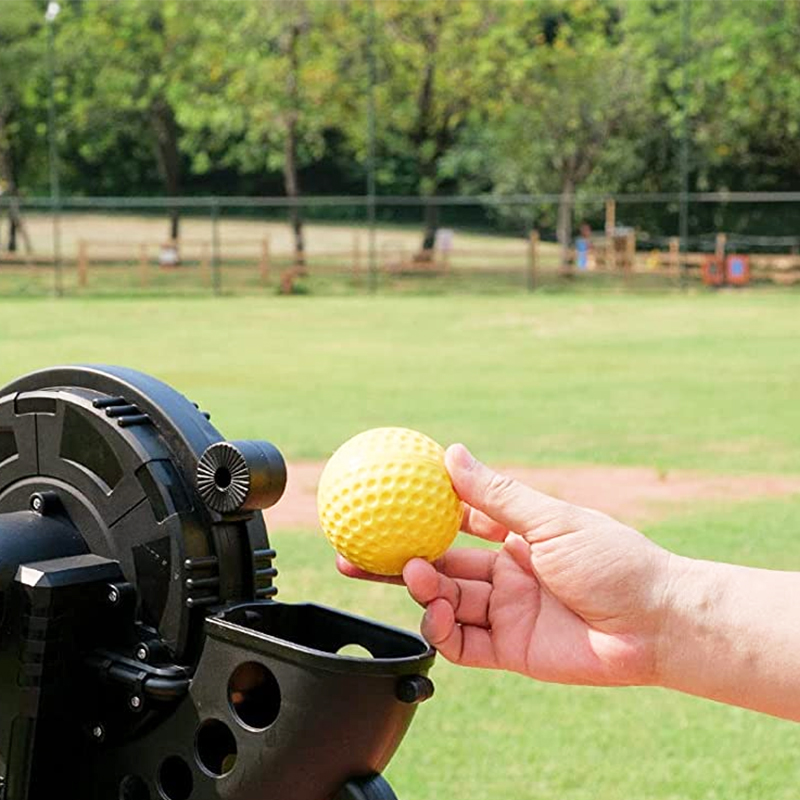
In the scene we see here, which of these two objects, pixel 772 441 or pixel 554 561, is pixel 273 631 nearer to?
pixel 554 561

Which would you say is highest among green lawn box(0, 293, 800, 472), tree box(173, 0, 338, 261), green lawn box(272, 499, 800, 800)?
tree box(173, 0, 338, 261)

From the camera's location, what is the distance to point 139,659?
184cm

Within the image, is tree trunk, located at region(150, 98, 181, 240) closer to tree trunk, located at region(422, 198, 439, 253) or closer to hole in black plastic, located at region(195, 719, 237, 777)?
tree trunk, located at region(422, 198, 439, 253)

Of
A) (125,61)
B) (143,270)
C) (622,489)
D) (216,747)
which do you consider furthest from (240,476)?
(125,61)

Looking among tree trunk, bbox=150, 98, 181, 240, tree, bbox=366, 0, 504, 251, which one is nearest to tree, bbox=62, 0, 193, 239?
tree trunk, bbox=150, 98, 181, 240

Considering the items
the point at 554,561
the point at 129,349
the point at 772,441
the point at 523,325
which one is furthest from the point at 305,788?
the point at 523,325

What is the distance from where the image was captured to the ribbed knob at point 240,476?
5.85ft

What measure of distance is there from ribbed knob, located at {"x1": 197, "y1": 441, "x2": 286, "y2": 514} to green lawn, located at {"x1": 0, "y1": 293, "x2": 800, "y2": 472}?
8.00 m

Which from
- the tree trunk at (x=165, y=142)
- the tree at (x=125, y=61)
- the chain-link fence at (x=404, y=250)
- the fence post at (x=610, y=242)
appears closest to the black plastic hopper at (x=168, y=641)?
the chain-link fence at (x=404, y=250)

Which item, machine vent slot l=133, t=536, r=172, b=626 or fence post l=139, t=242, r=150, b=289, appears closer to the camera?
machine vent slot l=133, t=536, r=172, b=626

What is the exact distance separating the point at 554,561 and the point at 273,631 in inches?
20.4

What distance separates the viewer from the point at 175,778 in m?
1.84

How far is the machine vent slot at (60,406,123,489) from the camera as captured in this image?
1.92 meters

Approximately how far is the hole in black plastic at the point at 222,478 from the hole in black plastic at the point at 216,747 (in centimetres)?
29
